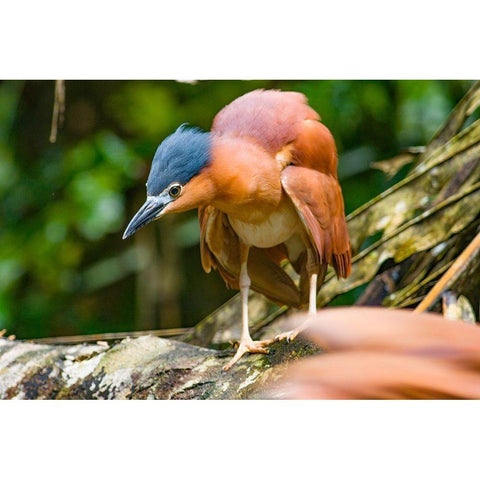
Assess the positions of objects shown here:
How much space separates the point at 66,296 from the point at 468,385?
1.90m

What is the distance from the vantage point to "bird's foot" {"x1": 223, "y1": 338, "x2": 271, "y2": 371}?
74.7 inches

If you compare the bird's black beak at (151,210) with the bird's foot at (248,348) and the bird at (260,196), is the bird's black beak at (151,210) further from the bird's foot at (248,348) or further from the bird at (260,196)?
the bird's foot at (248,348)

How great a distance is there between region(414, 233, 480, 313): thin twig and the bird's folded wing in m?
0.29

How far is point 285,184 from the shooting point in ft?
6.46

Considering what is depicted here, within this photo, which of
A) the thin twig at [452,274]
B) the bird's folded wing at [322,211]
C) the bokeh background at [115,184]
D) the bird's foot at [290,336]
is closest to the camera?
the bird's foot at [290,336]

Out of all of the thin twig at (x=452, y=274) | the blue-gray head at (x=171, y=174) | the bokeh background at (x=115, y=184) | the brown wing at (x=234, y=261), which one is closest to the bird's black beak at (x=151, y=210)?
the blue-gray head at (x=171, y=174)

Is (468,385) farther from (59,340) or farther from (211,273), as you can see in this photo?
(59,340)

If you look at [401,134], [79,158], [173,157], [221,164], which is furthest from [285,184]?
[79,158]

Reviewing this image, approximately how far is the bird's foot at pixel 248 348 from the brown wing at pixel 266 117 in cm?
52

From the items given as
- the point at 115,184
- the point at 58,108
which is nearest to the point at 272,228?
the point at 115,184

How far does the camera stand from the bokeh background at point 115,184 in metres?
2.20

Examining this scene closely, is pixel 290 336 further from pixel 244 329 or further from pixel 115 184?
pixel 115 184

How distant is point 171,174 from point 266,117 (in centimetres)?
35

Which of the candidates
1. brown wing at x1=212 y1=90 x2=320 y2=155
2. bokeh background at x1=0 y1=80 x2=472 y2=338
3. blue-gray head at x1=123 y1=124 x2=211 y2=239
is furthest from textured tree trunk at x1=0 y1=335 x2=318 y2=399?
brown wing at x1=212 y1=90 x2=320 y2=155
